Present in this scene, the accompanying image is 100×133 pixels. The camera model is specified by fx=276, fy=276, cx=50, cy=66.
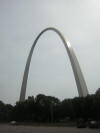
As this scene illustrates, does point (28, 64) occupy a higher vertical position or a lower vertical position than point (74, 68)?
higher

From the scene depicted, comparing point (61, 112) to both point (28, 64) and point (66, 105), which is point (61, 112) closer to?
point (66, 105)

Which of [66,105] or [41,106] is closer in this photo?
[66,105]

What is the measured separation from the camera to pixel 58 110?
71.0 meters

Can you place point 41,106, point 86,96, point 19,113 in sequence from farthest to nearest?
point 19,113 < point 41,106 < point 86,96

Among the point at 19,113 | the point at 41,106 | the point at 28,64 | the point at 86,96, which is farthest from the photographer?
the point at 19,113

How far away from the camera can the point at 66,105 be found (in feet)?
225

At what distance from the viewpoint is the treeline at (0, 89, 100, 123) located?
57.2m

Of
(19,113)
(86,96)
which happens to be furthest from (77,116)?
(19,113)

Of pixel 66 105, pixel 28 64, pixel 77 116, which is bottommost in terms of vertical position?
pixel 77 116

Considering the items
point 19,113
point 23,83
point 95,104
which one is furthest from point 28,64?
point 19,113

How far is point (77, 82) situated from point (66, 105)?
56.8 ft

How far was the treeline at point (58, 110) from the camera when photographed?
5725 centimetres

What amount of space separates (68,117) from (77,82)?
61.3ft

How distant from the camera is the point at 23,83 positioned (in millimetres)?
64188
